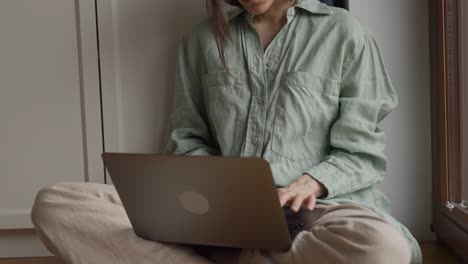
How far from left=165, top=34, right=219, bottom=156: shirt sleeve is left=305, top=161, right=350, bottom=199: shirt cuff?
264 millimetres

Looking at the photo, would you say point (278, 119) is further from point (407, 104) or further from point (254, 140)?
point (407, 104)

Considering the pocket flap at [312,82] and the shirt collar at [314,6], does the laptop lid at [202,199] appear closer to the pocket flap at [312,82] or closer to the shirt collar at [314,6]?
the pocket flap at [312,82]

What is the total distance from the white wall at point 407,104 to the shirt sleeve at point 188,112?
13.9 inches

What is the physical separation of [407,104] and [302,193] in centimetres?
45

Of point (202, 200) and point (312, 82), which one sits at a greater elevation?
point (312, 82)

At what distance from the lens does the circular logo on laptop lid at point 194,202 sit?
3.26ft

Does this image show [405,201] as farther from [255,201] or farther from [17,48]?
[17,48]

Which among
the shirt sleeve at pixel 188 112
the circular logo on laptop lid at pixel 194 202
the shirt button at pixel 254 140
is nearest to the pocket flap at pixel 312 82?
the shirt button at pixel 254 140

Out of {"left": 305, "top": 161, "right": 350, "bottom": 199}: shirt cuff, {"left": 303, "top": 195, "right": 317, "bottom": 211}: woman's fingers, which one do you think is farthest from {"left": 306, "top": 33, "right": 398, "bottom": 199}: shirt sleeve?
{"left": 303, "top": 195, "right": 317, "bottom": 211}: woman's fingers

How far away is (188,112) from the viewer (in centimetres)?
139

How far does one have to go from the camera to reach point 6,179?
1531mm

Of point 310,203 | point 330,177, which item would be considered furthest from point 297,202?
point 330,177

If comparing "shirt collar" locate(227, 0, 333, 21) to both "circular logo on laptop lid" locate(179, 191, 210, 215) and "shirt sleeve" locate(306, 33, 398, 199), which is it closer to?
"shirt sleeve" locate(306, 33, 398, 199)

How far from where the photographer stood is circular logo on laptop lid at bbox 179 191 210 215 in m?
0.99
